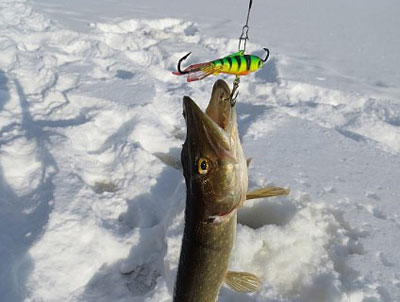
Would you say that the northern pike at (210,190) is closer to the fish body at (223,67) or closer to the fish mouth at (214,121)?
the fish mouth at (214,121)

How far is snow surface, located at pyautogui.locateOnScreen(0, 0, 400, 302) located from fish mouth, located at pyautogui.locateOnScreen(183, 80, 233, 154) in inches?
58.2

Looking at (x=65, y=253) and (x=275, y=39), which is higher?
(x=275, y=39)

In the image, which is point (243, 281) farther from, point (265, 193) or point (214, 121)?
point (214, 121)

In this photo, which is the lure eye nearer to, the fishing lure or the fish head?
the fish head

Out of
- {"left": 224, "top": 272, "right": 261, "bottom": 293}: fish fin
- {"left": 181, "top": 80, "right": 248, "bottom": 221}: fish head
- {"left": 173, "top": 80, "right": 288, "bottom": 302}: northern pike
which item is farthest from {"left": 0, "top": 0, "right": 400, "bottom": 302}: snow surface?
{"left": 181, "top": 80, "right": 248, "bottom": 221}: fish head

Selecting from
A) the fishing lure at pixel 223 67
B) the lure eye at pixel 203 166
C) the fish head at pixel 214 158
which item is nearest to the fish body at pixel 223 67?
the fishing lure at pixel 223 67

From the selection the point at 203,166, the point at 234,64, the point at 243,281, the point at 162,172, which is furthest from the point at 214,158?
the point at 162,172

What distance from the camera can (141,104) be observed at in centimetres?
500

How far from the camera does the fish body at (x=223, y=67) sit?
1.49 meters

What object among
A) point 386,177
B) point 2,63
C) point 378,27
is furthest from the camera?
point 378,27

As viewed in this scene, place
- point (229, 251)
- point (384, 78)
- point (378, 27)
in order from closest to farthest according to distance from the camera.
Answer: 1. point (229, 251)
2. point (384, 78)
3. point (378, 27)

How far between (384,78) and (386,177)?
401cm

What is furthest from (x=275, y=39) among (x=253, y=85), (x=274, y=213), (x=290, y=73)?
(x=274, y=213)

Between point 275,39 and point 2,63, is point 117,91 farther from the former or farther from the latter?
point 275,39
